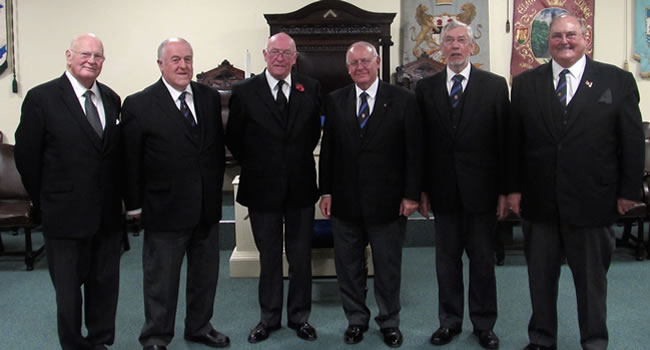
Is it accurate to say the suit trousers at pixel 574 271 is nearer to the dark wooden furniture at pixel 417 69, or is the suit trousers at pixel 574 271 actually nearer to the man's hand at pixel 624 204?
the man's hand at pixel 624 204

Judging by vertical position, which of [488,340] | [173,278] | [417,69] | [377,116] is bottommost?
[488,340]

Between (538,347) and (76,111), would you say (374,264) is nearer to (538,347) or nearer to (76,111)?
(538,347)

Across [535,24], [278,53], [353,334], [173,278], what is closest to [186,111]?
[278,53]

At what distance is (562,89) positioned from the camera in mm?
2289

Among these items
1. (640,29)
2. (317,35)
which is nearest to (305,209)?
(317,35)

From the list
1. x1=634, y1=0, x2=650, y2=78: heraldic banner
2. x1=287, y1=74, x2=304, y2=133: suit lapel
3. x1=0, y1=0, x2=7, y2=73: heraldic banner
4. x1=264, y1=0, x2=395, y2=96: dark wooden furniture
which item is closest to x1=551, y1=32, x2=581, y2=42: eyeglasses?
x1=287, y1=74, x2=304, y2=133: suit lapel

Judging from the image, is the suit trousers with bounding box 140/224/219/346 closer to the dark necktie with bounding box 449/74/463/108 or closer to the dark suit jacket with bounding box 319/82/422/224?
the dark suit jacket with bounding box 319/82/422/224

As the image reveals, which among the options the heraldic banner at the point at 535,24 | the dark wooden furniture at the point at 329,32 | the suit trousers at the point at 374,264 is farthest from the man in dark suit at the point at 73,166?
the heraldic banner at the point at 535,24

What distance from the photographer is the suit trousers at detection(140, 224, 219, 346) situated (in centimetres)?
247

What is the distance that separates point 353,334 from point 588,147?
141 cm

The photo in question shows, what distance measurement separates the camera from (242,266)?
3.82m

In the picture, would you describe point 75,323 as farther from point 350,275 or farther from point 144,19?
point 144,19

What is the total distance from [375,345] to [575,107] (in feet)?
4.79

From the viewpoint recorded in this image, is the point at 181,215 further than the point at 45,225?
Yes
